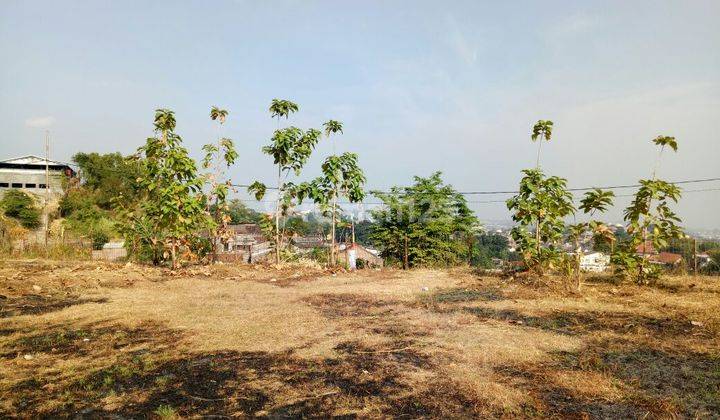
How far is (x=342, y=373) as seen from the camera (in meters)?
3.73

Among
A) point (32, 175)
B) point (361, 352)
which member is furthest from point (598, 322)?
point (32, 175)

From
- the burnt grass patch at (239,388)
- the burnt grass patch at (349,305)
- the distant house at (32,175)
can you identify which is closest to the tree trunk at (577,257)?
the burnt grass patch at (349,305)

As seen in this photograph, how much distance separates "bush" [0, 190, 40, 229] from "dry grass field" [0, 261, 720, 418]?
26.2 meters

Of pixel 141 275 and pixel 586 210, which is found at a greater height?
pixel 586 210

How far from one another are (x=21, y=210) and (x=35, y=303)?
28.8 metres

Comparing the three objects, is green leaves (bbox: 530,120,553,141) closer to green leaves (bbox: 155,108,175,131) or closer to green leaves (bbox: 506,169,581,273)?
green leaves (bbox: 506,169,581,273)

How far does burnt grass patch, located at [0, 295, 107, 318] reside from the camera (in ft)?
19.3

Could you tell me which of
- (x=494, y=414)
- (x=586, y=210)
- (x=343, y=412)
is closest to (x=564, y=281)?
(x=586, y=210)

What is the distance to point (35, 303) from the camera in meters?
6.47

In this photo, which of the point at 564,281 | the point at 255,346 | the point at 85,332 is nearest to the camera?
the point at 255,346

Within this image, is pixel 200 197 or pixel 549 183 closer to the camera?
pixel 549 183

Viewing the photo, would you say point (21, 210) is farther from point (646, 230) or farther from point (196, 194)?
point (646, 230)

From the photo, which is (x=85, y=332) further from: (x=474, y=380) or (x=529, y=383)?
(x=529, y=383)

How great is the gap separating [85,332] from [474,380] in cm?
481
